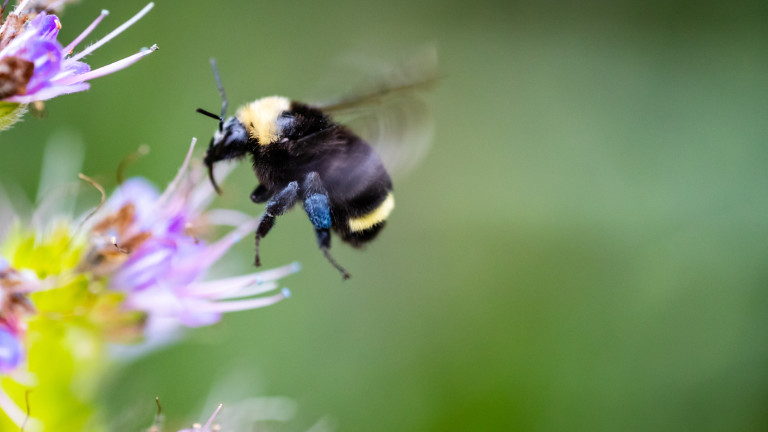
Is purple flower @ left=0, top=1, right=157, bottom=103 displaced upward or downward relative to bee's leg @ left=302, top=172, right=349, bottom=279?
upward

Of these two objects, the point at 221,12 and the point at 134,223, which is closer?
the point at 134,223

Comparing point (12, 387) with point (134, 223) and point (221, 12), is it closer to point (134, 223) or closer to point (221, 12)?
point (134, 223)

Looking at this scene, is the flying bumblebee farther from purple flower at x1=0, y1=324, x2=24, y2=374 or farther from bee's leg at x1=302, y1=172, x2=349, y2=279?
purple flower at x1=0, y1=324, x2=24, y2=374

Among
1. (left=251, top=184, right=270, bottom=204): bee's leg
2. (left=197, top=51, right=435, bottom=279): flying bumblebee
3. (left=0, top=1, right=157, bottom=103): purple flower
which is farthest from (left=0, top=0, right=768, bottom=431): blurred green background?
(left=0, top=1, right=157, bottom=103): purple flower

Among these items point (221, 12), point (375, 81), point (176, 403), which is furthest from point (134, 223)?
point (221, 12)

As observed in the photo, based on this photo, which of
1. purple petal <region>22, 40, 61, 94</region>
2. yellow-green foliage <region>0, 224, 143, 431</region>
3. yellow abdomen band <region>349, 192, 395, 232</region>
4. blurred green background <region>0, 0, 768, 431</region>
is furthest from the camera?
blurred green background <region>0, 0, 768, 431</region>

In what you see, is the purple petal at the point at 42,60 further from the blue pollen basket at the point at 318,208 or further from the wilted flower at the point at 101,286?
the blue pollen basket at the point at 318,208
